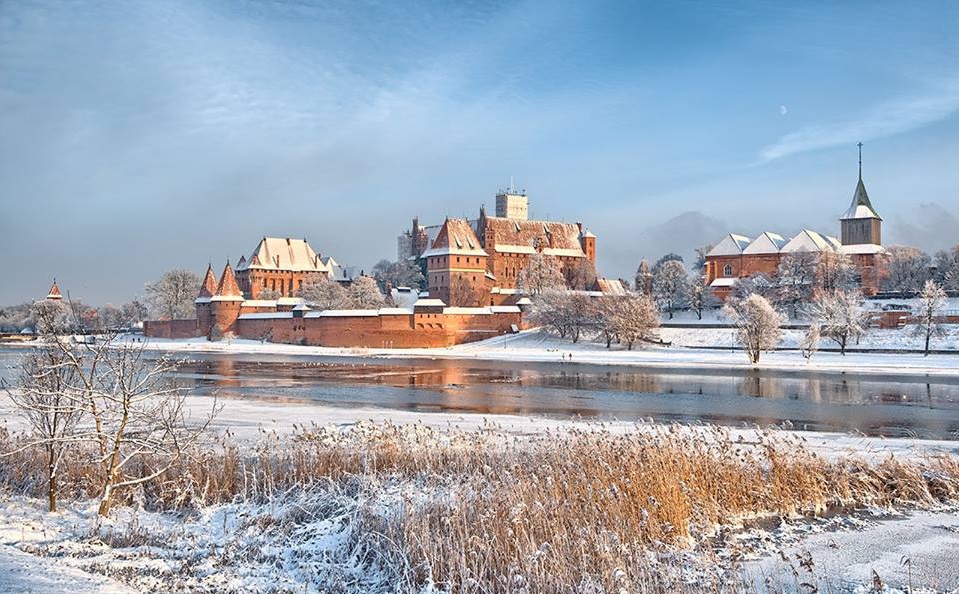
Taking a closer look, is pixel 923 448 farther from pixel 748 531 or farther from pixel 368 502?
pixel 368 502

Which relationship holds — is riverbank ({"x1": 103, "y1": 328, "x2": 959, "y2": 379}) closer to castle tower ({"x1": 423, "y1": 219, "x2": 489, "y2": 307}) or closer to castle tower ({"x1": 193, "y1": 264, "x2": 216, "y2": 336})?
castle tower ({"x1": 193, "y1": 264, "x2": 216, "y2": 336})

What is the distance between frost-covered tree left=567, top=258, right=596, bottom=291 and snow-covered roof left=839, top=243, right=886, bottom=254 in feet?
59.5

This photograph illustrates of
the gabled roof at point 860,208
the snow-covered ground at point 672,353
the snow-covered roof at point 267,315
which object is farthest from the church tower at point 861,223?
the snow-covered roof at point 267,315

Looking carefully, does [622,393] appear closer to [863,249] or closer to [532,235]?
[863,249]

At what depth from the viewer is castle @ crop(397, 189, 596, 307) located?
2146 inches

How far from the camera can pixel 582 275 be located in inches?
2454

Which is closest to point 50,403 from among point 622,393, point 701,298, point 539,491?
point 539,491

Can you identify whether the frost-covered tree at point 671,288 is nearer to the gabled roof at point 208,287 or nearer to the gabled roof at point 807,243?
the gabled roof at point 807,243

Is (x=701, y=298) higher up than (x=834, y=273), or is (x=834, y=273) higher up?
(x=834, y=273)

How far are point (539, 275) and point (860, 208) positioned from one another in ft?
74.3

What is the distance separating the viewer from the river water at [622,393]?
49.1 ft

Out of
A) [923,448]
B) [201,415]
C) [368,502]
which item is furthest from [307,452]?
[923,448]

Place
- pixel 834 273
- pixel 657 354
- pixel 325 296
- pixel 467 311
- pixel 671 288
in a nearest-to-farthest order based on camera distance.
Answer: pixel 657 354
pixel 834 273
pixel 467 311
pixel 671 288
pixel 325 296

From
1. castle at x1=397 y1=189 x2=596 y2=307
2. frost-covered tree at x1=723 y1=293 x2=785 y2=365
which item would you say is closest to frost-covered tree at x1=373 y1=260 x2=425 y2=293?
castle at x1=397 y1=189 x2=596 y2=307
